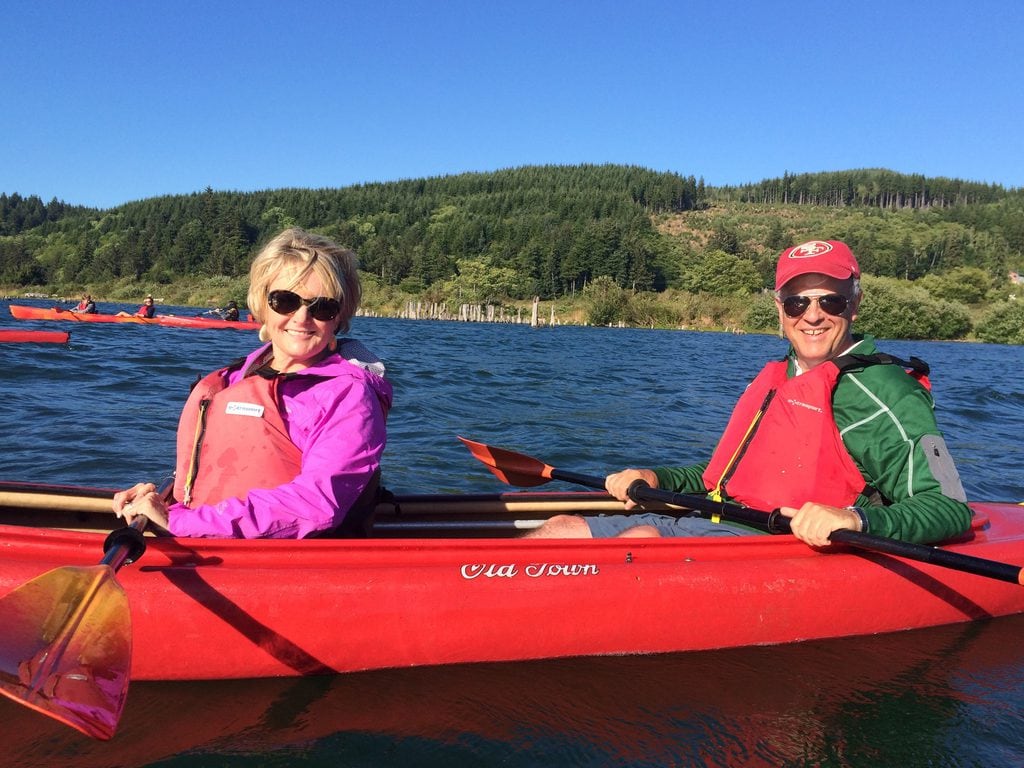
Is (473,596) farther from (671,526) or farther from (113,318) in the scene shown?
(113,318)

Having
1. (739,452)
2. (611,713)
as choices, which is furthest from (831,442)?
(611,713)

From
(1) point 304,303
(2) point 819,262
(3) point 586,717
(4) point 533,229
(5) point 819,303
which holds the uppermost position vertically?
(4) point 533,229

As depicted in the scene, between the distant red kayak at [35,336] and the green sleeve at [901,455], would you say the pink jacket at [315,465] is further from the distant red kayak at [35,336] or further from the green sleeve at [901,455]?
the distant red kayak at [35,336]

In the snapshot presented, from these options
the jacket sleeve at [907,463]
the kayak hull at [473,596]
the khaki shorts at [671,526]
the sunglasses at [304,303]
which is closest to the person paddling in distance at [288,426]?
the sunglasses at [304,303]

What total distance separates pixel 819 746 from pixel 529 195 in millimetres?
109634

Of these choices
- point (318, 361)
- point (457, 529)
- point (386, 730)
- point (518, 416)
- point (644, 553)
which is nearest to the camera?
point (386, 730)

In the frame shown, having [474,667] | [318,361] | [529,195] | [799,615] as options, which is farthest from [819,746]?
[529,195]

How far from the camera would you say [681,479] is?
160 inches

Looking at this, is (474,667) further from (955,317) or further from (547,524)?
(955,317)

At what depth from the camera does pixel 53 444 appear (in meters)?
6.71

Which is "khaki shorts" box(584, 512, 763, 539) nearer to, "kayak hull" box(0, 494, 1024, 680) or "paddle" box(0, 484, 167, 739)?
"kayak hull" box(0, 494, 1024, 680)

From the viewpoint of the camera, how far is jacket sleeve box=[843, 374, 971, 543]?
306 centimetres

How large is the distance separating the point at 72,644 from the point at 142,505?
2.20 ft

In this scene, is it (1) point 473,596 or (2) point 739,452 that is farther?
(2) point 739,452
